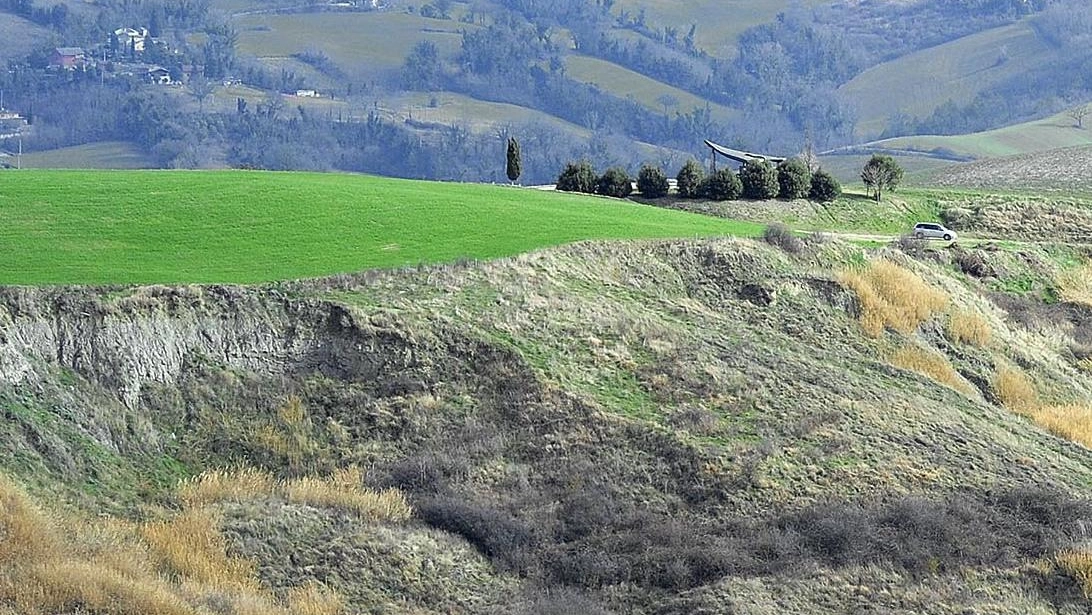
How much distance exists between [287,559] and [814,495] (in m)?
10.3

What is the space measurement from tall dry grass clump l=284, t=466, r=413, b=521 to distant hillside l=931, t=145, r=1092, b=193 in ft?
170

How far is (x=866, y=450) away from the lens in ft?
99.1

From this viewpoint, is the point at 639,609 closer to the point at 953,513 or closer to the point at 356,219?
the point at 953,513

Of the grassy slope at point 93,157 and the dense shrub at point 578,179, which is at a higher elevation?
the dense shrub at point 578,179

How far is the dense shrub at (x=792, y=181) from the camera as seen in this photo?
5597cm

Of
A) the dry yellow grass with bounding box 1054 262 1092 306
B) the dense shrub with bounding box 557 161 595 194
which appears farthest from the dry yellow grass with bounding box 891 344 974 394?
the dense shrub with bounding box 557 161 595 194

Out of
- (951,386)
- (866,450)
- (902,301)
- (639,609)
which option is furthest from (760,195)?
(639,609)

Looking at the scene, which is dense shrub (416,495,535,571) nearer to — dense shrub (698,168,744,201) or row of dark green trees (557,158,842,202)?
dense shrub (698,168,744,201)

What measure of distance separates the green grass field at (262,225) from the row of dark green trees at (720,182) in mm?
6033

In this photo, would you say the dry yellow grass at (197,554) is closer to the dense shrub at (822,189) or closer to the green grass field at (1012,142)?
the dense shrub at (822,189)

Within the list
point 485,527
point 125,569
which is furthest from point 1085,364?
point 125,569

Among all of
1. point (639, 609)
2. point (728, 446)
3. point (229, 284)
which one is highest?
A: point (229, 284)

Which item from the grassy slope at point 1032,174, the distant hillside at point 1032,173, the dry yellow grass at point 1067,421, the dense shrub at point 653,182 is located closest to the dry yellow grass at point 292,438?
the dry yellow grass at point 1067,421

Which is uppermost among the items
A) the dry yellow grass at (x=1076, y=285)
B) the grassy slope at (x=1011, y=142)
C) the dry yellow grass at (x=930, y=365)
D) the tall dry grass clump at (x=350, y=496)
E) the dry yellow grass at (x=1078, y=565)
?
the grassy slope at (x=1011, y=142)
